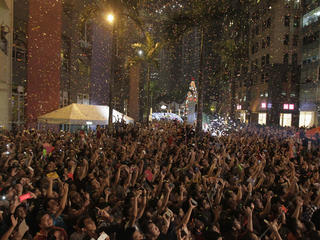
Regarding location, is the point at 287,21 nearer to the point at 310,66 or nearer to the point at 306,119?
the point at 310,66

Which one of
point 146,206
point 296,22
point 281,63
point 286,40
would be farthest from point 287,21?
point 146,206

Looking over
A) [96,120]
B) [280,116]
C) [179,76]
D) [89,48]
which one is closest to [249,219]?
[96,120]

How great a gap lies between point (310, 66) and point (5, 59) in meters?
39.1

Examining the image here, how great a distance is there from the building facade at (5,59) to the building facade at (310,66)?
36375mm

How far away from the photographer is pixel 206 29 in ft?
57.6

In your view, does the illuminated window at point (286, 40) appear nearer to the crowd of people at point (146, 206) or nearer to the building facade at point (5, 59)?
the building facade at point (5, 59)

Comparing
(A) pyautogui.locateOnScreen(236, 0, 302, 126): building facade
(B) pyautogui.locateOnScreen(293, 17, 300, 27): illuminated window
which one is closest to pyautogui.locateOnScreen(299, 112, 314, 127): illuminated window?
(A) pyautogui.locateOnScreen(236, 0, 302, 126): building facade

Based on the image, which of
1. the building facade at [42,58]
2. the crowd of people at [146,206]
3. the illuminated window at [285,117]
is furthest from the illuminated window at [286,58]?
the crowd of people at [146,206]

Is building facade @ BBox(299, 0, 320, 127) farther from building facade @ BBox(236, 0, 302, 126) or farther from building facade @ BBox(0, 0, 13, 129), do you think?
building facade @ BBox(0, 0, 13, 129)

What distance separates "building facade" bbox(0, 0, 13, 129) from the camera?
16.9 metres

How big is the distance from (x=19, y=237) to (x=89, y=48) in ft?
79.2

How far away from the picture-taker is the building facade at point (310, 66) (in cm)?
3777

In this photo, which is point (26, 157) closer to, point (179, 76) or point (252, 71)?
point (252, 71)

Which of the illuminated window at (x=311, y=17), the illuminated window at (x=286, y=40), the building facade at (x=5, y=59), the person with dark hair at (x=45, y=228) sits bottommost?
the person with dark hair at (x=45, y=228)
